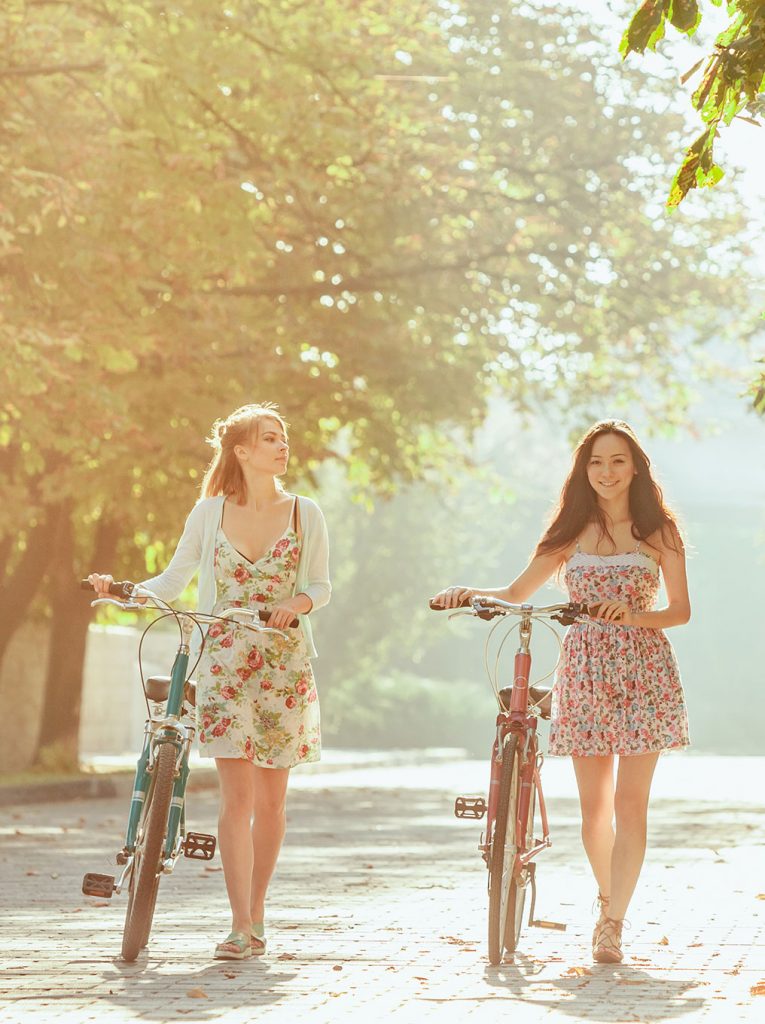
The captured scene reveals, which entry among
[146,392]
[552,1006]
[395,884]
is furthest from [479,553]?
[552,1006]

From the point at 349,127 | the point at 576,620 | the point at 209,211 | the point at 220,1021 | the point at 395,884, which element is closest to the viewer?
the point at 220,1021

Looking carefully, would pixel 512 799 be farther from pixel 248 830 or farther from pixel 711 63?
pixel 711 63

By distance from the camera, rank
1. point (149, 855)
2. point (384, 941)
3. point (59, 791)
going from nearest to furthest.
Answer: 1. point (149, 855)
2. point (384, 941)
3. point (59, 791)

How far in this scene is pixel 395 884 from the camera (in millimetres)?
10906

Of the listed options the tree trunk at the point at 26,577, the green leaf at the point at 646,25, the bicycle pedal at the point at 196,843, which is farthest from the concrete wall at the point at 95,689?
the green leaf at the point at 646,25

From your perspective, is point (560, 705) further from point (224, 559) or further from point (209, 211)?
point (209, 211)

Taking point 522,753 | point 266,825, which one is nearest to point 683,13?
point 522,753

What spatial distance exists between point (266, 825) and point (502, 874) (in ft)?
3.13

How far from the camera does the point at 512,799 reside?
716 cm

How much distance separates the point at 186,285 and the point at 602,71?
822 centimetres

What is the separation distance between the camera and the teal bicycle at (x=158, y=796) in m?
7.08

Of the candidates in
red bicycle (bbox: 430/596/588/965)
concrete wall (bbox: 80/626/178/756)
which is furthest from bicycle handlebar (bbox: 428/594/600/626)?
concrete wall (bbox: 80/626/178/756)

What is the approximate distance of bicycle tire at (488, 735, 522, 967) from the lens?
705 cm

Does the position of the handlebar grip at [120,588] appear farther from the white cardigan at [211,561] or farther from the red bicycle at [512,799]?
the red bicycle at [512,799]
